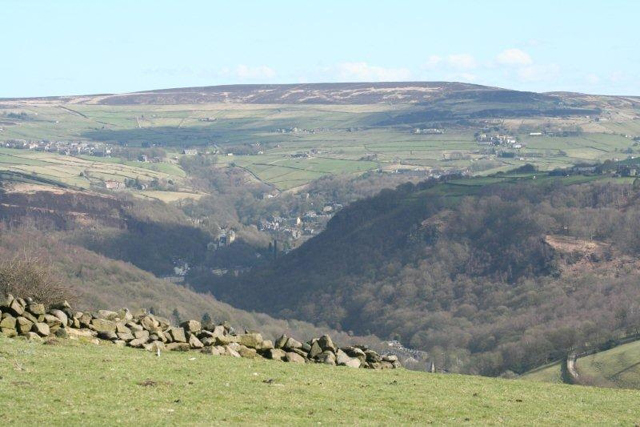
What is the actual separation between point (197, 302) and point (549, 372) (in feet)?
198

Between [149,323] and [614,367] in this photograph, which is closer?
[149,323]

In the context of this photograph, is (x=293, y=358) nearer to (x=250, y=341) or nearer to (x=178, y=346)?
(x=250, y=341)

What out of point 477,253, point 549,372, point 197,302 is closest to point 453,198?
point 477,253

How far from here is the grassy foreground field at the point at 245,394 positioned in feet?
73.3

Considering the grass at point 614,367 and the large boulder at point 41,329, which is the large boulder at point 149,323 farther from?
the grass at point 614,367

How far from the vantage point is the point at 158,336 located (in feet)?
103

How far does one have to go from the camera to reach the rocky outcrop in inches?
1203

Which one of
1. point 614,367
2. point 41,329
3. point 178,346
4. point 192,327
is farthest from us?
point 614,367

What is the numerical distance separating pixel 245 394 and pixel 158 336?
24.1 ft

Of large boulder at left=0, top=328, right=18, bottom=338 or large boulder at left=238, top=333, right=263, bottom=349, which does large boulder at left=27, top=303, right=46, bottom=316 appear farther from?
large boulder at left=238, top=333, right=263, bottom=349

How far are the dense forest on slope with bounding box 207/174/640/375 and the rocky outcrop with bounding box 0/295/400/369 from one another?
201 feet

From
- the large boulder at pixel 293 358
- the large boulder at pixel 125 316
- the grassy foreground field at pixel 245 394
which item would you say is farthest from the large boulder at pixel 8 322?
the large boulder at pixel 293 358

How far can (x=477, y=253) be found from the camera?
14750 cm

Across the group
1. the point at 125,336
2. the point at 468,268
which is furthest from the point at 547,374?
the point at 468,268
